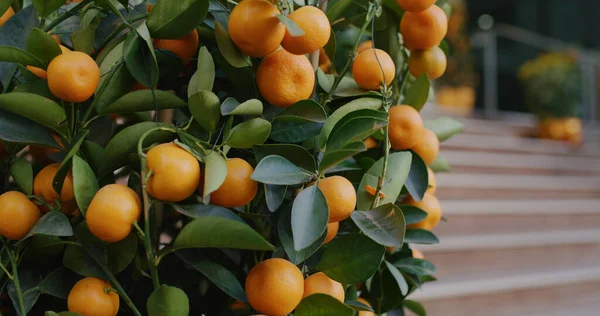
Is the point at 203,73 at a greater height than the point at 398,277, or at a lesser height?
greater

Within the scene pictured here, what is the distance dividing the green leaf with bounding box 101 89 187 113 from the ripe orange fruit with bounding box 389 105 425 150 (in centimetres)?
18

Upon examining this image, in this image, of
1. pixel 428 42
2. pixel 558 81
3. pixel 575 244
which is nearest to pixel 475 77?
pixel 558 81

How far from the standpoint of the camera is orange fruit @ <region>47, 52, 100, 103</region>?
0.39 meters

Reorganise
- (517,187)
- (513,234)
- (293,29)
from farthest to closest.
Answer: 1. (517,187)
2. (513,234)
3. (293,29)

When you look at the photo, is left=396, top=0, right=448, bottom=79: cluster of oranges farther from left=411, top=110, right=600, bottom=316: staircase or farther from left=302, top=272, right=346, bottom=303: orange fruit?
left=411, top=110, right=600, bottom=316: staircase

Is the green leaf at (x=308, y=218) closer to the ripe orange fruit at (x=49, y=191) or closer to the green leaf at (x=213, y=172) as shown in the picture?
the green leaf at (x=213, y=172)

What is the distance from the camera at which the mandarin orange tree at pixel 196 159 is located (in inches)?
15.0

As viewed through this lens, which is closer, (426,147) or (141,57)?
(141,57)

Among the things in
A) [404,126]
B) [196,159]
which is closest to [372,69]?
[404,126]

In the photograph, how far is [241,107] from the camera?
15.3 inches

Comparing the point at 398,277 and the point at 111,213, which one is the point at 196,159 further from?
the point at 398,277

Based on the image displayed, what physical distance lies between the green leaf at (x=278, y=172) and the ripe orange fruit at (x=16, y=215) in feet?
0.58

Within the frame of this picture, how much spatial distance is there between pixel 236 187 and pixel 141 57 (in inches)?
4.8

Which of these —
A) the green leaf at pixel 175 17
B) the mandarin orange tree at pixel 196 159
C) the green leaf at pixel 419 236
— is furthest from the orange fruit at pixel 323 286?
the green leaf at pixel 175 17
